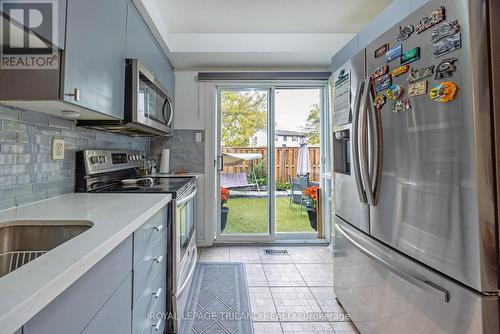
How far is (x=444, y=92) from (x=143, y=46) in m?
1.90

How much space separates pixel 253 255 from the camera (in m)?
2.72

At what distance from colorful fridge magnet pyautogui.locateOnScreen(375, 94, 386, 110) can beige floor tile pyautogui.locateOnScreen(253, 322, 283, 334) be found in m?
1.48

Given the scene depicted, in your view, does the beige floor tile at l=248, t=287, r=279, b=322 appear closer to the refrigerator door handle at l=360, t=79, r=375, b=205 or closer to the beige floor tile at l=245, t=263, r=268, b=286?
the beige floor tile at l=245, t=263, r=268, b=286

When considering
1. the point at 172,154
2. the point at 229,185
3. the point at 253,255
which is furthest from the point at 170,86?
the point at 253,255

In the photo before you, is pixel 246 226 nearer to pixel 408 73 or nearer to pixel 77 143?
pixel 77 143

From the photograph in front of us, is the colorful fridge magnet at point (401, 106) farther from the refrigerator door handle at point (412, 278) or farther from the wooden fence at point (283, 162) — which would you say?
the wooden fence at point (283, 162)

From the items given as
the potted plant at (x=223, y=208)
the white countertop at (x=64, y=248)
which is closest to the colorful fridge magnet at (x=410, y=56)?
the white countertop at (x=64, y=248)

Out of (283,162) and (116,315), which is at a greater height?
(283,162)

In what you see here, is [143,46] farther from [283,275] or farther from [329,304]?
[329,304]

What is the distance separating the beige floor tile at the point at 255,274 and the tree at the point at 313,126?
5.67ft

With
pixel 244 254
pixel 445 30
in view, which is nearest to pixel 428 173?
pixel 445 30

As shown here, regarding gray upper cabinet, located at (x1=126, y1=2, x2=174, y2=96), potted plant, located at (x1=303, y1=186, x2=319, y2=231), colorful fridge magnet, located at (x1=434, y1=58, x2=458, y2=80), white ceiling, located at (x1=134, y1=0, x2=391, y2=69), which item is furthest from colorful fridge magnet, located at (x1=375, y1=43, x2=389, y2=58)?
potted plant, located at (x1=303, y1=186, x2=319, y2=231)

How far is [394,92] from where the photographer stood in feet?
3.69

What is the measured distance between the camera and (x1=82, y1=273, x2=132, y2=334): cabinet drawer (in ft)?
2.21
